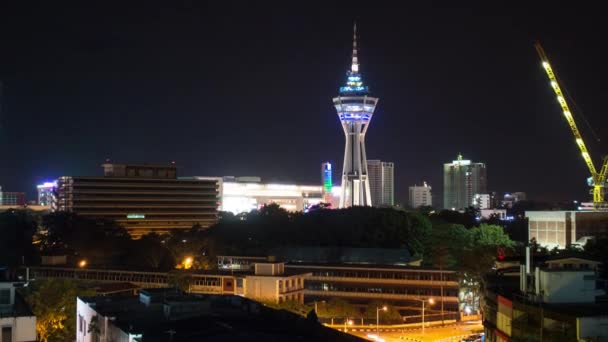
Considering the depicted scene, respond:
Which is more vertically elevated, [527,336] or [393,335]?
[527,336]

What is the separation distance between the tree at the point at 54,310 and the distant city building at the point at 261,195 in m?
110

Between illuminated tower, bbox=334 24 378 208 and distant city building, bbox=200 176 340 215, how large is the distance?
24.9 metres

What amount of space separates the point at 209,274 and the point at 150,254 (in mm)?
17721

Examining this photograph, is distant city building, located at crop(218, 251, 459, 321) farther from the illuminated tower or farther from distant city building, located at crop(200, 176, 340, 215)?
distant city building, located at crop(200, 176, 340, 215)

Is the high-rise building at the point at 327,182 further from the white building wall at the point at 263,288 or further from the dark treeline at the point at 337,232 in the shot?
the white building wall at the point at 263,288

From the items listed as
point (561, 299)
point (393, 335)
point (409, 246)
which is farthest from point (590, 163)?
point (561, 299)

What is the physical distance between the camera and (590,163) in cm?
8956

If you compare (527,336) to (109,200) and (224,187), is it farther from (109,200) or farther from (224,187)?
(224,187)

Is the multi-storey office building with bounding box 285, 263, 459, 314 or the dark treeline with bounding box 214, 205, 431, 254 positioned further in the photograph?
the dark treeline with bounding box 214, 205, 431, 254

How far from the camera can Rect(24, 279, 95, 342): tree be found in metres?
29.7

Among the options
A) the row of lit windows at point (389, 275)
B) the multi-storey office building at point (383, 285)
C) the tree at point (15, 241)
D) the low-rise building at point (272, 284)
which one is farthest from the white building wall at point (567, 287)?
the tree at point (15, 241)

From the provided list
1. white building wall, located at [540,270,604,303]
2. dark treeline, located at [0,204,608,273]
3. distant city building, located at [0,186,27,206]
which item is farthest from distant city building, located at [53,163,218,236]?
distant city building, located at [0,186,27,206]

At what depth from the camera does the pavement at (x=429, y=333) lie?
37.0 meters

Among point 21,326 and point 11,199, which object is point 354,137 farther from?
point 11,199
